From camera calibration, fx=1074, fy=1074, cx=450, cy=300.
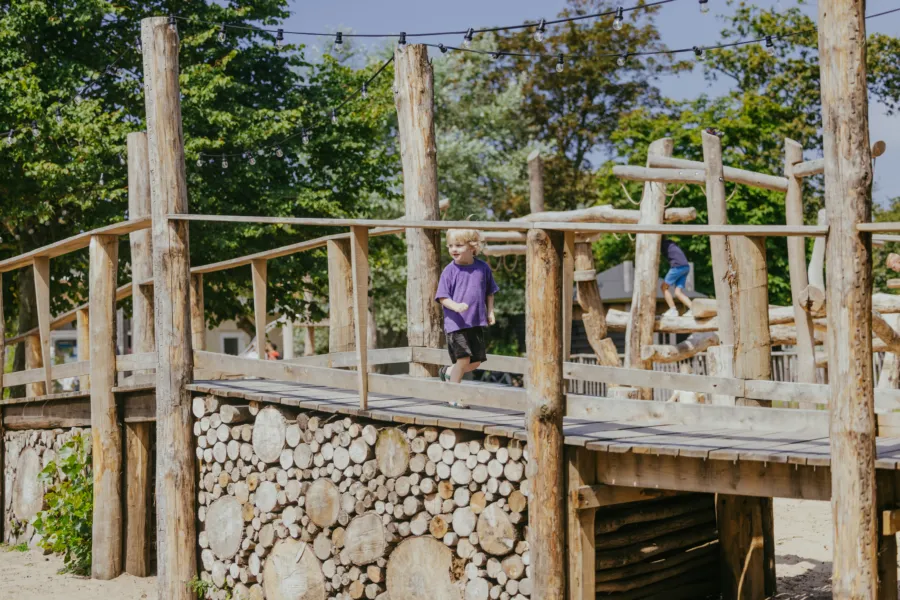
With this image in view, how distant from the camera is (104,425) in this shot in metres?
8.05

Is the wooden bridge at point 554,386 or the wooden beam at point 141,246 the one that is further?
the wooden beam at point 141,246

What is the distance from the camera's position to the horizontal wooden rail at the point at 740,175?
32.4 feet

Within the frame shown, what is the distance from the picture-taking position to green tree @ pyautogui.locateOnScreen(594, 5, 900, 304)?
28109mm

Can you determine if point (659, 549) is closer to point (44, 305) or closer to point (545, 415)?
point (545, 415)

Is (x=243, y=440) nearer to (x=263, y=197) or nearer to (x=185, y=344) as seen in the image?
(x=185, y=344)

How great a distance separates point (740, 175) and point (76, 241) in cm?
594

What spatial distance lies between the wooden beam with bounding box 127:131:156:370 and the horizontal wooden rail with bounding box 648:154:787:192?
4.92 meters

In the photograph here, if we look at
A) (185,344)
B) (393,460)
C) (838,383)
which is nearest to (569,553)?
(393,460)

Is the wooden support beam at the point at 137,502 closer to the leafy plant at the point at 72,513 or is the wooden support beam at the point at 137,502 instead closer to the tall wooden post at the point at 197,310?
the leafy plant at the point at 72,513

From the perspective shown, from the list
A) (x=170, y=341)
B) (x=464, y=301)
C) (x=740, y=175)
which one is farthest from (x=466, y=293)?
(x=740, y=175)

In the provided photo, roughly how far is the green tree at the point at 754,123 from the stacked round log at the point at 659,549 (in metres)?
20.9

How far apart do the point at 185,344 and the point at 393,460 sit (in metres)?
2.05

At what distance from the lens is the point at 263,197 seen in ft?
59.6

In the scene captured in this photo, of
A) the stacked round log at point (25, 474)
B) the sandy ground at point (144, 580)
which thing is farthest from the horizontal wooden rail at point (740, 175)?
the stacked round log at point (25, 474)
